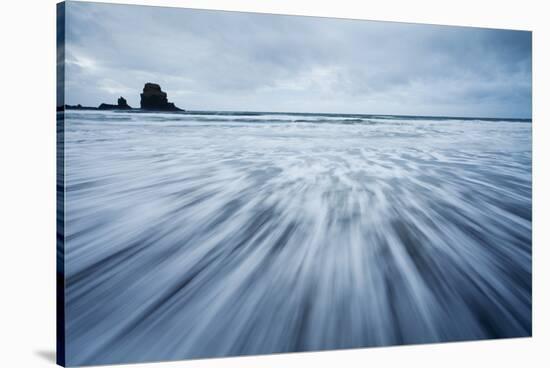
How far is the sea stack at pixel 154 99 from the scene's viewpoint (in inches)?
121

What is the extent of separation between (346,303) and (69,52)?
205 cm

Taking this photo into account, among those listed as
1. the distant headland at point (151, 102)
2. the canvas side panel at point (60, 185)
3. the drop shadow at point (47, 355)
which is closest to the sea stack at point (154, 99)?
the distant headland at point (151, 102)

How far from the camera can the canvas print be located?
2957mm

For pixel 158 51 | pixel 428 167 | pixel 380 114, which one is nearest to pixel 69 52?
pixel 158 51

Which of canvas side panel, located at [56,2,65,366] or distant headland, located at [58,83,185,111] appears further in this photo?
distant headland, located at [58,83,185,111]

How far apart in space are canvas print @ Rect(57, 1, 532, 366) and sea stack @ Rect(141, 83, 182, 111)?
0.01m

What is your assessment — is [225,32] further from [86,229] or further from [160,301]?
[160,301]

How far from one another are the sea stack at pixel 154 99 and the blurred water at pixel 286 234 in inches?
2.8

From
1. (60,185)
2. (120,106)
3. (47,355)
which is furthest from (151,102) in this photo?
(47,355)

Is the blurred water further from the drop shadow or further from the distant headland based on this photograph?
the drop shadow

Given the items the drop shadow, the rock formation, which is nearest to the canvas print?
the rock formation

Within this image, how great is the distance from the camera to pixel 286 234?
3225mm

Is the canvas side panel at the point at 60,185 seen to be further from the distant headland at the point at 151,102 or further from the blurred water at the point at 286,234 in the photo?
the distant headland at the point at 151,102

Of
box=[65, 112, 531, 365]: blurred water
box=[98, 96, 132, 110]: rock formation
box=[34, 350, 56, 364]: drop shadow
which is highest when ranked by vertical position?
box=[98, 96, 132, 110]: rock formation
